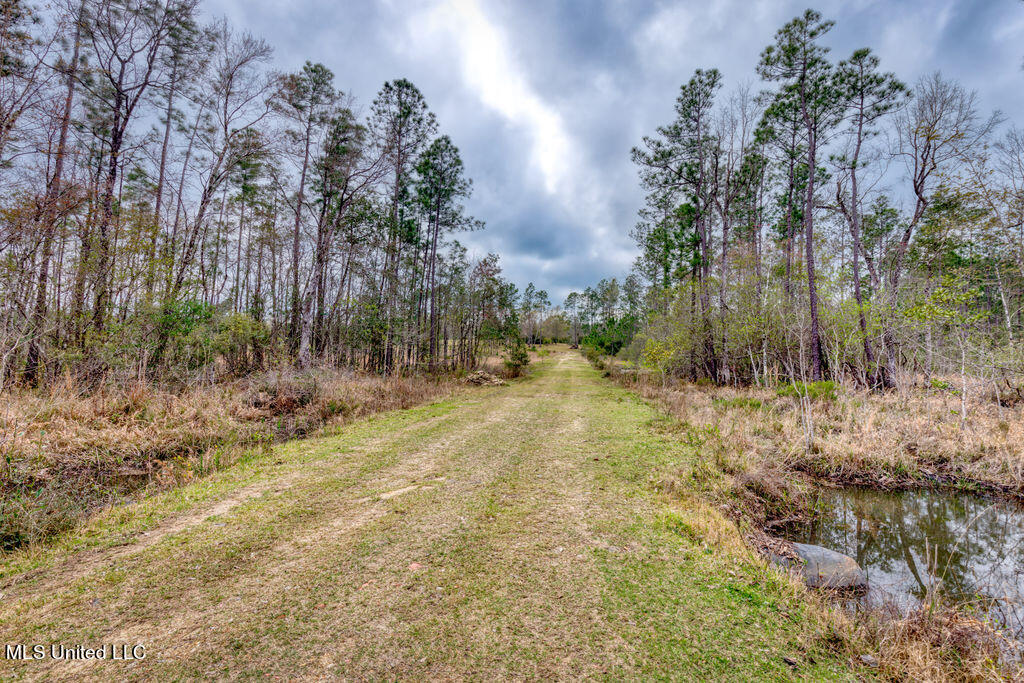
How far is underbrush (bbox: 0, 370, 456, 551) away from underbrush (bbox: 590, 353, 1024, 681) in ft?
22.9

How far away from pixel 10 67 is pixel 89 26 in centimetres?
597

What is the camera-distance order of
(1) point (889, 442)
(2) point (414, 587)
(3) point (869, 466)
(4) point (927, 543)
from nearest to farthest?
(2) point (414, 587) → (4) point (927, 543) → (3) point (869, 466) → (1) point (889, 442)

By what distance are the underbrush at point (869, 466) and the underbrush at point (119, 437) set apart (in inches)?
275

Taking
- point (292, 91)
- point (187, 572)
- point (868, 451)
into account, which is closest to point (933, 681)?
point (187, 572)

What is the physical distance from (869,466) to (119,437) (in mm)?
13050

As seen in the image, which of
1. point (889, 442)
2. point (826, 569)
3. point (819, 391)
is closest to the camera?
point (826, 569)

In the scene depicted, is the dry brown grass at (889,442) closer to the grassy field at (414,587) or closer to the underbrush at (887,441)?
the underbrush at (887,441)

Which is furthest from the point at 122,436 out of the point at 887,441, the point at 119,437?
the point at 887,441

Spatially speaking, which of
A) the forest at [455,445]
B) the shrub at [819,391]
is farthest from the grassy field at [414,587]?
the shrub at [819,391]

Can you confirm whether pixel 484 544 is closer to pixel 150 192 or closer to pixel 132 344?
pixel 132 344

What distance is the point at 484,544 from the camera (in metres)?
3.44

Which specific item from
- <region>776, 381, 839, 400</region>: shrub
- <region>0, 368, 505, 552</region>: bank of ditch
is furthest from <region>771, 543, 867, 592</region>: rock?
<region>0, 368, 505, 552</region>: bank of ditch

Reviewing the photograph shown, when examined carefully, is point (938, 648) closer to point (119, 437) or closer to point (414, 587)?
point (414, 587)

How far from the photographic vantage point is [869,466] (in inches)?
263
